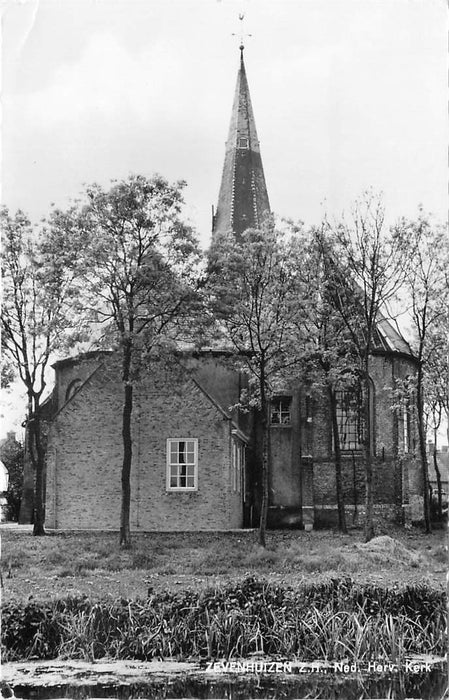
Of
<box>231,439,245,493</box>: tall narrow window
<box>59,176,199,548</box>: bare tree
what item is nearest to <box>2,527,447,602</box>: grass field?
<box>59,176,199,548</box>: bare tree

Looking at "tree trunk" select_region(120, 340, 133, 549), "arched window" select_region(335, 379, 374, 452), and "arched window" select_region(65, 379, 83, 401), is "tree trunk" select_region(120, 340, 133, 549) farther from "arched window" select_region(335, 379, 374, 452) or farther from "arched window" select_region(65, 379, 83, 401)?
"arched window" select_region(335, 379, 374, 452)

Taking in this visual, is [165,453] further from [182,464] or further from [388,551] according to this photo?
[388,551]

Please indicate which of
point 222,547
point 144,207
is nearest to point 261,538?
point 222,547

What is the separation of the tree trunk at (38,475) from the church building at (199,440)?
74 centimetres

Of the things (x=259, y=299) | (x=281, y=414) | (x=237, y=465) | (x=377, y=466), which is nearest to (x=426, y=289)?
(x=259, y=299)

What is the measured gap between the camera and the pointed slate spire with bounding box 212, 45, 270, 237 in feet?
42.3

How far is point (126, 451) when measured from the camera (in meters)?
18.4

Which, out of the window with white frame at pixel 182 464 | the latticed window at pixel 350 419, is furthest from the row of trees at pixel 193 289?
the window with white frame at pixel 182 464

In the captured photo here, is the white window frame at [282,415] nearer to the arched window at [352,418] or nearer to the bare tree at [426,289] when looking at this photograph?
the arched window at [352,418]

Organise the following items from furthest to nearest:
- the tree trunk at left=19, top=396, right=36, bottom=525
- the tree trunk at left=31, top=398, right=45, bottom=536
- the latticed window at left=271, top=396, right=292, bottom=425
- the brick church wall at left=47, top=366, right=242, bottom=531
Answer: the latticed window at left=271, top=396, right=292, bottom=425, the brick church wall at left=47, top=366, right=242, bottom=531, the tree trunk at left=19, top=396, right=36, bottom=525, the tree trunk at left=31, top=398, right=45, bottom=536

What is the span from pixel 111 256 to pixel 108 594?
20.1 feet

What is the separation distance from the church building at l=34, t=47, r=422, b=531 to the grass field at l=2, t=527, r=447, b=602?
1.08m

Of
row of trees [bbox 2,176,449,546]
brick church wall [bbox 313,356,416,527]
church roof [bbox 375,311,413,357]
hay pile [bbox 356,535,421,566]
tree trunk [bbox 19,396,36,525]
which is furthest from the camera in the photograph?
brick church wall [bbox 313,356,416,527]

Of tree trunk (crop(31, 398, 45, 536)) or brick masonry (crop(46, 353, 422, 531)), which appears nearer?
tree trunk (crop(31, 398, 45, 536))
